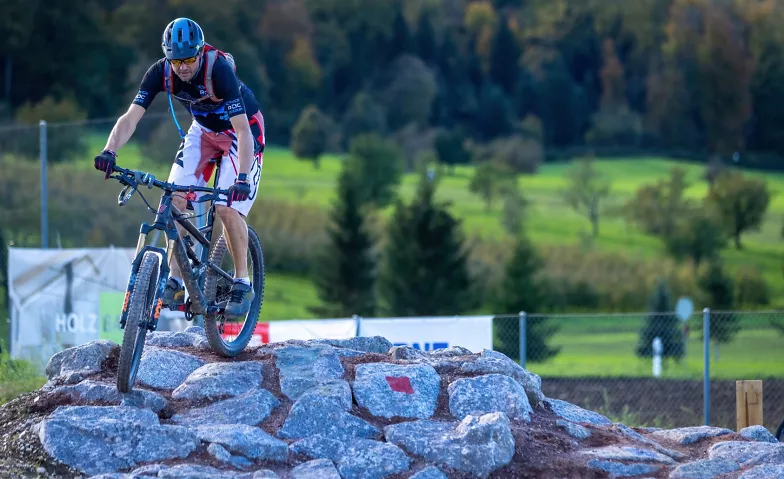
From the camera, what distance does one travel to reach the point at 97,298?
1309 centimetres

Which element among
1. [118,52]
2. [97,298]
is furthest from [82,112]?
[97,298]

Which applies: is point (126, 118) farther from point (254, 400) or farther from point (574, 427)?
point (574, 427)

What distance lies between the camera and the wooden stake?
9.38 meters

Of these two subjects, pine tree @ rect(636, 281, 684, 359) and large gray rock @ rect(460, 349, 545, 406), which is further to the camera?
pine tree @ rect(636, 281, 684, 359)

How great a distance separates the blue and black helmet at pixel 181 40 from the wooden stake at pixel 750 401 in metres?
5.55

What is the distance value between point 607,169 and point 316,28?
25479 mm

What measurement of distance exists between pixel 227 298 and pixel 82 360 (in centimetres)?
106

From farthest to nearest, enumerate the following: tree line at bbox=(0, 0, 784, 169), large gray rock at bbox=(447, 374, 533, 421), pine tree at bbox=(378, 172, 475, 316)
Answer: tree line at bbox=(0, 0, 784, 169)
pine tree at bbox=(378, 172, 475, 316)
large gray rock at bbox=(447, 374, 533, 421)

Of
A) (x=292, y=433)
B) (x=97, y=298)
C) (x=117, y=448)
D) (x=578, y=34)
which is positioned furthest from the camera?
(x=578, y=34)

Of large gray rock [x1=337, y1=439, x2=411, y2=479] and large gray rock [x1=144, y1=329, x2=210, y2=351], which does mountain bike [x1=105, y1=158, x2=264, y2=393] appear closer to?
large gray rock [x1=144, y1=329, x2=210, y2=351]

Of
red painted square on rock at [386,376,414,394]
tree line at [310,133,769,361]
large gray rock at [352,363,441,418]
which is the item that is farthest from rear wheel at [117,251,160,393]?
tree line at [310,133,769,361]

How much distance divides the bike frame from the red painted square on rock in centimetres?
118

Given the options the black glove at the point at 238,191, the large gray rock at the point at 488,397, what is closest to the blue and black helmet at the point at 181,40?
the black glove at the point at 238,191

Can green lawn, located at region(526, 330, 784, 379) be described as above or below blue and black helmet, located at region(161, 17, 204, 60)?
below
